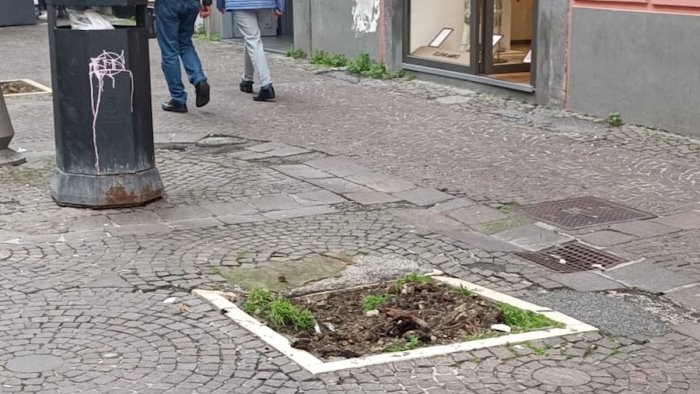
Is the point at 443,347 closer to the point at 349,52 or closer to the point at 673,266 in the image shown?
the point at 673,266

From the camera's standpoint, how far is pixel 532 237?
6.35 metres

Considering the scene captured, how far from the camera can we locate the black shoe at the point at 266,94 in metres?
11.2

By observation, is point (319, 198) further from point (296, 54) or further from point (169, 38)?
point (296, 54)

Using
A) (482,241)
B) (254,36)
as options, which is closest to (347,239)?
(482,241)

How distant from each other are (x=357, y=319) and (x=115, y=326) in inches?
44.3

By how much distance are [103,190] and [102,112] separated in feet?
1.69

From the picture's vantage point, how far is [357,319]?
191 inches

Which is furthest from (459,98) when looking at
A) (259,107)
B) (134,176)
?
(134,176)

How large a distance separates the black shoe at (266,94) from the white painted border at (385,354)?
245 inches

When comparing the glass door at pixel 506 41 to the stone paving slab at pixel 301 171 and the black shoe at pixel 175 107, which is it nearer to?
the black shoe at pixel 175 107

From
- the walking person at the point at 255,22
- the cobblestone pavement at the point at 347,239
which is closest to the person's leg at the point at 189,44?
the cobblestone pavement at the point at 347,239

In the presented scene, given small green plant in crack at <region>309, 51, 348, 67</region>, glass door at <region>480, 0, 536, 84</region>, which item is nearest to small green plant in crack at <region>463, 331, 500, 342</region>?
glass door at <region>480, 0, 536, 84</region>

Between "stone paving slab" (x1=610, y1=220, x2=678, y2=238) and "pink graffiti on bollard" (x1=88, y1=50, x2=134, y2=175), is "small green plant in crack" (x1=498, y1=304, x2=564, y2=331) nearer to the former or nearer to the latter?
"stone paving slab" (x1=610, y1=220, x2=678, y2=238)

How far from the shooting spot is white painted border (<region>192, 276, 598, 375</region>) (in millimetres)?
4301
